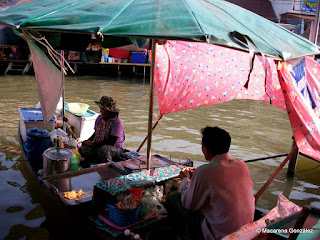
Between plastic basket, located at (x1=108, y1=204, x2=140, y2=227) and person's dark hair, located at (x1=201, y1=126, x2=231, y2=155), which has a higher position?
person's dark hair, located at (x1=201, y1=126, x2=231, y2=155)

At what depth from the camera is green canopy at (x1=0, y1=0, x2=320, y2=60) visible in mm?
2617

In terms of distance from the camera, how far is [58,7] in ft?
10.4

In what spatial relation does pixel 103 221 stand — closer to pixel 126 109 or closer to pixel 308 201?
pixel 308 201

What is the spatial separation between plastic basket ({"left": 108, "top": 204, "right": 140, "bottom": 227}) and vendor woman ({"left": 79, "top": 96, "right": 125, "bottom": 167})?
167cm

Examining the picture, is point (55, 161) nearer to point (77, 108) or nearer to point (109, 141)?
point (109, 141)

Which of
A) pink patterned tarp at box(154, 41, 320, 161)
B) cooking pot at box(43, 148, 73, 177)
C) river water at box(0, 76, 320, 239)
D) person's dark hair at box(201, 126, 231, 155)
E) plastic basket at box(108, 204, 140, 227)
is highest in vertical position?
pink patterned tarp at box(154, 41, 320, 161)

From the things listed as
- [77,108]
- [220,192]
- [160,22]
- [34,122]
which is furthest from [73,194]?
[77,108]

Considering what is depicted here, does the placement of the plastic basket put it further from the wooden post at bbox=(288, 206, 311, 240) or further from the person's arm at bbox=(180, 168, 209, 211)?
the wooden post at bbox=(288, 206, 311, 240)

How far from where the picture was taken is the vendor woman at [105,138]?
16.4ft

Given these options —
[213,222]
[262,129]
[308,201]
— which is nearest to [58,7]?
[213,222]

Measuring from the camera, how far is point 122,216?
10.7ft

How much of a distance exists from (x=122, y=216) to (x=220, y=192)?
47.0 inches

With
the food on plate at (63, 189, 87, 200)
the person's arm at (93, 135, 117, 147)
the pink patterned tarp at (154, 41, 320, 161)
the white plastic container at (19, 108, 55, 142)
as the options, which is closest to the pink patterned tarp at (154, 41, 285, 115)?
the pink patterned tarp at (154, 41, 320, 161)

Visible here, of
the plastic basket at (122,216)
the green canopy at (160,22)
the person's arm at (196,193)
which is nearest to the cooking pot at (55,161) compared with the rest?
the plastic basket at (122,216)
